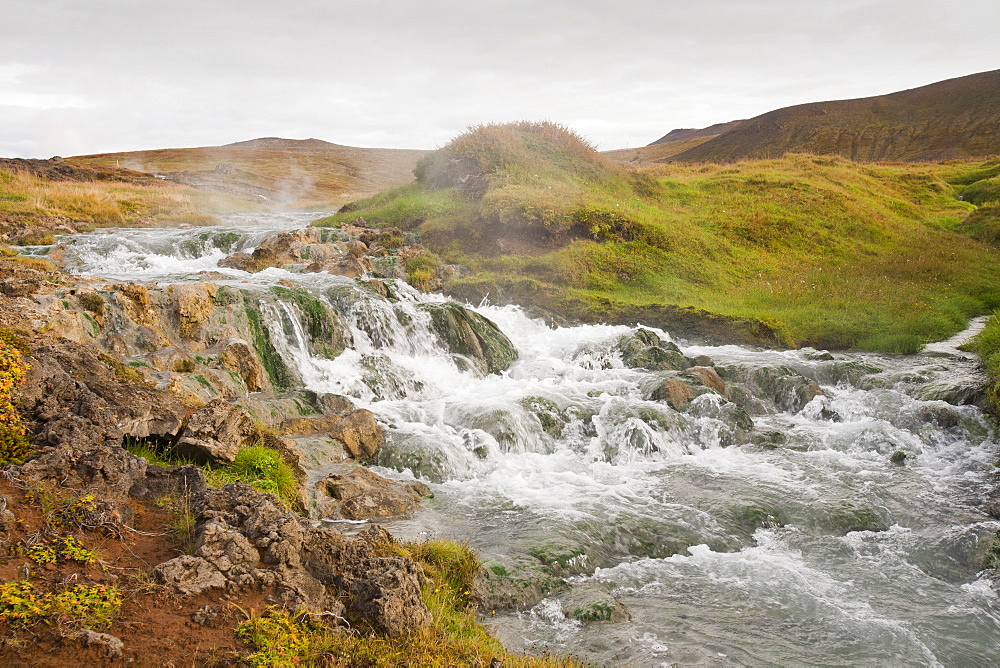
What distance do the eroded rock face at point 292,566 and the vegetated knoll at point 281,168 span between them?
1938 inches

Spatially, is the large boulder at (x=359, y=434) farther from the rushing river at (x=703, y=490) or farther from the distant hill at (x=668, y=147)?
the distant hill at (x=668, y=147)

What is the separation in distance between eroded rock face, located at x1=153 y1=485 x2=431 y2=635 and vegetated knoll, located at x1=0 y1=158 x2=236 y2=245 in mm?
21742

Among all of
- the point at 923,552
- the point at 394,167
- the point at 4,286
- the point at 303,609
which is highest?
the point at 394,167

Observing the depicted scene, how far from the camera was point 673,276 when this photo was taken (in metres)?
24.2

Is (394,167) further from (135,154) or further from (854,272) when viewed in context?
(854,272)

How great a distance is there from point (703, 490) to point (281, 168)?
74.4 m

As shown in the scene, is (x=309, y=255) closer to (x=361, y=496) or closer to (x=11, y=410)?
(x=361, y=496)

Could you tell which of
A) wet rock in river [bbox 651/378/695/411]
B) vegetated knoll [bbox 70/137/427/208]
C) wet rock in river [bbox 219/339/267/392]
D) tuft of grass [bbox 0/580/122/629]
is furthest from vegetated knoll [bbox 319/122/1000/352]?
vegetated knoll [bbox 70/137/427/208]

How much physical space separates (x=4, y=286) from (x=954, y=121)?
8513 centimetres

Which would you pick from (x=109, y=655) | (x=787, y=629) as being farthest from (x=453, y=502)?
(x=109, y=655)

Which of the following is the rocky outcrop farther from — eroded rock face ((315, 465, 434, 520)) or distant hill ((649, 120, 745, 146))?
distant hill ((649, 120, 745, 146))

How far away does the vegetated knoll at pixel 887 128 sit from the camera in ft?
214

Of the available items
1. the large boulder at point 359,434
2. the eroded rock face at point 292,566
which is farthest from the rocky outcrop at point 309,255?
the eroded rock face at point 292,566

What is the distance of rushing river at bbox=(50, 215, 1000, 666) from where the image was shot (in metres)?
6.84
